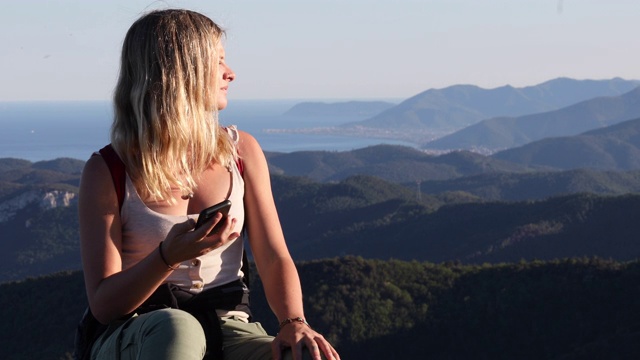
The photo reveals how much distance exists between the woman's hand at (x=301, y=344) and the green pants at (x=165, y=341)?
0.09 ft

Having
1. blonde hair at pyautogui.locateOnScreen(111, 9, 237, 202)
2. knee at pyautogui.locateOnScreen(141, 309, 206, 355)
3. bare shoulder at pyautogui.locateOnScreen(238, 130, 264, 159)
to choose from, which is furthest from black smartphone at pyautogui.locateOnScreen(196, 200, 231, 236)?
bare shoulder at pyautogui.locateOnScreen(238, 130, 264, 159)

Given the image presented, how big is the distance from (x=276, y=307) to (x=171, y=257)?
0.49m

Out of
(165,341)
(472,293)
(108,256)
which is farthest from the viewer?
(472,293)

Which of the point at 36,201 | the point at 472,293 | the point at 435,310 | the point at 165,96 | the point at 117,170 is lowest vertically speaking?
the point at 36,201

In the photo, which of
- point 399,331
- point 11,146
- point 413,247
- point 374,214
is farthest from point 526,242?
point 11,146

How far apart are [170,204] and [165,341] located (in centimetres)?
54

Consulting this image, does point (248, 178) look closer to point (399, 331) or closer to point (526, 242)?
point (399, 331)

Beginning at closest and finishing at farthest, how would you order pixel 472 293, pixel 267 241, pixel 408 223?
pixel 267 241 < pixel 472 293 < pixel 408 223

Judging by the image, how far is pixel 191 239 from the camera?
→ 269 cm

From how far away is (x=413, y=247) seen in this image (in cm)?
5741

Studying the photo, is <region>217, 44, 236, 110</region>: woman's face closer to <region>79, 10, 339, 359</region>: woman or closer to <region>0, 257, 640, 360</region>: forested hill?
<region>79, 10, 339, 359</region>: woman

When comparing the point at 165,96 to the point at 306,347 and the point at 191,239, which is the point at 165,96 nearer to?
the point at 191,239

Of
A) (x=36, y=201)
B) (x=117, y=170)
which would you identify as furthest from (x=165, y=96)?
(x=36, y=201)

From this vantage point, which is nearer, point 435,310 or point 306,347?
point 306,347
